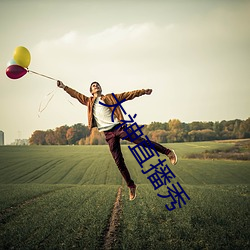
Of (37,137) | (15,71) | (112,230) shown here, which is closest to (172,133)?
(37,137)

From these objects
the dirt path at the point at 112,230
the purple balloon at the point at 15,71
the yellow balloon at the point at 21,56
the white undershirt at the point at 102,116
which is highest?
the yellow balloon at the point at 21,56

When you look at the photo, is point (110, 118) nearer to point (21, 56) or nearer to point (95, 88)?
point (95, 88)

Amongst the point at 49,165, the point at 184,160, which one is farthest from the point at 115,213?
the point at 184,160

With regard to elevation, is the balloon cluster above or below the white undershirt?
above

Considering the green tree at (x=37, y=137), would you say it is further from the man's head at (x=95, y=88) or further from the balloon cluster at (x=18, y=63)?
the man's head at (x=95, y=88)

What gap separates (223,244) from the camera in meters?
6.72

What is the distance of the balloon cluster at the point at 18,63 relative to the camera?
22.5ft

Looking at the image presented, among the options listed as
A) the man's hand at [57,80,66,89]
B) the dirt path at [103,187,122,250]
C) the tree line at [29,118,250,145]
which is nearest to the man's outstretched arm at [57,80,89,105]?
the man's hand at [57,80,66,89]

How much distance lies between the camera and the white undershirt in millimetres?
6050

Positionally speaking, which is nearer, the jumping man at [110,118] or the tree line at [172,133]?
the jumping man at [110,118]

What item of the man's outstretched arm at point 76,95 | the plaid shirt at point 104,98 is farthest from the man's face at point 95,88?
the man's outstretched arm at point 76,95

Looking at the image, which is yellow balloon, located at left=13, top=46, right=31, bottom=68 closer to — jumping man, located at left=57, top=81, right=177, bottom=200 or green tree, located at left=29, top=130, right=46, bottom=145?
jumping man, located at left=57, top=81, right=177, bottom=200

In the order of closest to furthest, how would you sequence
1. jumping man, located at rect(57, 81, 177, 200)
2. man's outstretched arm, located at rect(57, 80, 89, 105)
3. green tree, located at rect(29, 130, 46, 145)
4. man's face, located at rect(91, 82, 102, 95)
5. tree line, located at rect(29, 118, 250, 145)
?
1. jumping man, located at rect(57, 81, 177, 200)
2. man's face, located at rect(91, 82, 102, 95)
3. man's outstretched arm, located at rect(57, 80, 89, 105)
4. tree line, located at rect(29, 118, 250, 145)
5. green tree, located at rect(29, 130, 46, 145)

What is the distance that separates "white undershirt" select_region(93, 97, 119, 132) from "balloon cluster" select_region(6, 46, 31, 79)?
2.25m
